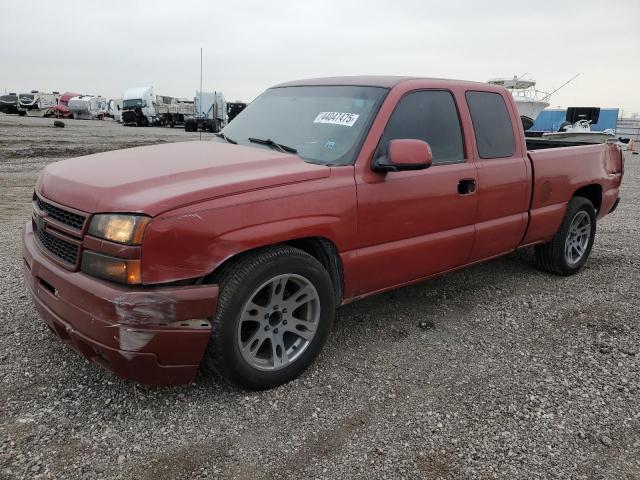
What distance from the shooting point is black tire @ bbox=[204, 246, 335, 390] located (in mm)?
2658

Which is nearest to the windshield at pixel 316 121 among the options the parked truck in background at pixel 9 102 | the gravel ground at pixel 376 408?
the gravel ground at pixel 376 408

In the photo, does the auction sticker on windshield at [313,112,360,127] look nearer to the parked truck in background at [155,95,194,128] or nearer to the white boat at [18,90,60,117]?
the parked truck in background at [155,95,194,128]

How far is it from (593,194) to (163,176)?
4.51m

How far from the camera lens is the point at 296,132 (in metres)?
3.56

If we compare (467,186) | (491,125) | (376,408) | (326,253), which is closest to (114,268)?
(326,253)

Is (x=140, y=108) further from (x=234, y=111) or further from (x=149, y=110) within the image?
(x=234, y=111)

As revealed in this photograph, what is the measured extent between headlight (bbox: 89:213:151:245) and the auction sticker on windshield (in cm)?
152

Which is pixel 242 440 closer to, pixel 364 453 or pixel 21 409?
pixel 364 453

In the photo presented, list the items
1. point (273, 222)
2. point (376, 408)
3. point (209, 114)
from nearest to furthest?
point (273, 222) < point (376, 408) < point (209, 114)

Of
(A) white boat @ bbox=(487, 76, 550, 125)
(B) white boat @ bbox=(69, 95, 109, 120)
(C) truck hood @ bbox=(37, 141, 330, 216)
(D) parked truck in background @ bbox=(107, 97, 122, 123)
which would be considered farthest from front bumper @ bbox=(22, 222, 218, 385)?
(B) white boat @ bbox=(69, 95, 109, 120)

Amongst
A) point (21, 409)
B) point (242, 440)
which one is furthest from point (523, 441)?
point (21, 409)

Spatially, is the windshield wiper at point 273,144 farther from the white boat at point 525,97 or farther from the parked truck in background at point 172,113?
the parked truck in background at point 172,113

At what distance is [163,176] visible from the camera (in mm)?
2703

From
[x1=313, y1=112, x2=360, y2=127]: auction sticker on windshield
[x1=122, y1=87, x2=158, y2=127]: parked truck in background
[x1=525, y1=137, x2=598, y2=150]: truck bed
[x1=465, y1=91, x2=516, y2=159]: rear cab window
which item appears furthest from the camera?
[x1=122, y1=87, x2=158, y2=127]: parked truck in background
